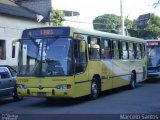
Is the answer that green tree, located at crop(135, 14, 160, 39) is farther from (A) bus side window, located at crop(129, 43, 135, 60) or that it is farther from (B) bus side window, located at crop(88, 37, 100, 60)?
(B) bus side window, located at crop(88, 37, 100, 60)

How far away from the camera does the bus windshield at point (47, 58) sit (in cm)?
1529

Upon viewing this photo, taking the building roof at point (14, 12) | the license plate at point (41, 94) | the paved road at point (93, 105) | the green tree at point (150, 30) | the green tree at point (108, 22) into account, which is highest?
the green tree at point (108, 22)

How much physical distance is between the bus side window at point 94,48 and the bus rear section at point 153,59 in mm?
10166

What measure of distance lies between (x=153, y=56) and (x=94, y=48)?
11.4 meters

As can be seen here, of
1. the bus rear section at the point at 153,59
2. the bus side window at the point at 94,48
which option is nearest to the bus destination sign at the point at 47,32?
the bus side window at the point at 94,48

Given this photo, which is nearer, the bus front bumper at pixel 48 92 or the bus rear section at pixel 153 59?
the bus front bumper at pixel 48 92

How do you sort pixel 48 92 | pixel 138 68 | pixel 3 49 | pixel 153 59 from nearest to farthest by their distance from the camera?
pixel 48 92
pixel 138 68
pixel 153 59
pixel 3 49

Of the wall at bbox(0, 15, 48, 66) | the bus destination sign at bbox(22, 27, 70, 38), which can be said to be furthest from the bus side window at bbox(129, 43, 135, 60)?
the wall at bbox(0, 15, 48, 66)

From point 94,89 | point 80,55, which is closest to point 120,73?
point 94,89

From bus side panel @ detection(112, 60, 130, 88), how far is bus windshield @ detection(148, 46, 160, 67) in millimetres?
6124

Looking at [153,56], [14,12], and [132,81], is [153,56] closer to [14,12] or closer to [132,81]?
[132,81]

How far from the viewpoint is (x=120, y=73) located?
20781 millimetres

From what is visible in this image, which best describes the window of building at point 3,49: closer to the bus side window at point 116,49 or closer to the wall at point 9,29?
the wall at point 9,29

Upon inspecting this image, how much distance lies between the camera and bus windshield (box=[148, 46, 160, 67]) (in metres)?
27.9
